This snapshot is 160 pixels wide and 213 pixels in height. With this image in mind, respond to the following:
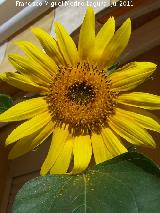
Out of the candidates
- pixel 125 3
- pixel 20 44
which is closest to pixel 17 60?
pixel 20 44

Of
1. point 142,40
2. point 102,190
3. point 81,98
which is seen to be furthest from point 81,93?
point 142,40

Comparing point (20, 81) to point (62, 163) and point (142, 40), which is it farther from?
point (142, 40)

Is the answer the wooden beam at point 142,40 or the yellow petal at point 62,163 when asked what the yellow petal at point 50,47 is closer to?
the yellow petal at point 62,163

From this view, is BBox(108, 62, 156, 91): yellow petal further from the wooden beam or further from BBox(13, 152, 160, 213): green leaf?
the wooden beam

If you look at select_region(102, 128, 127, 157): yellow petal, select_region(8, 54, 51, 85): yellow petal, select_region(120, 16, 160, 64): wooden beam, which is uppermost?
select_region(120, 16, 160, 64): wooden beam

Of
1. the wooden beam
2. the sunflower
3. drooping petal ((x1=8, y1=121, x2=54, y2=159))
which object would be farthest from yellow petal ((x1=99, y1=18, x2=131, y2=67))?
the wooden beam

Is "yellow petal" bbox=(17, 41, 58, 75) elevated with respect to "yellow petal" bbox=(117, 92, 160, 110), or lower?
elevated

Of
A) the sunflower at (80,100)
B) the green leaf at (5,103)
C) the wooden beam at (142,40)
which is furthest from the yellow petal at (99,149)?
the wooden beam at (142,40)
